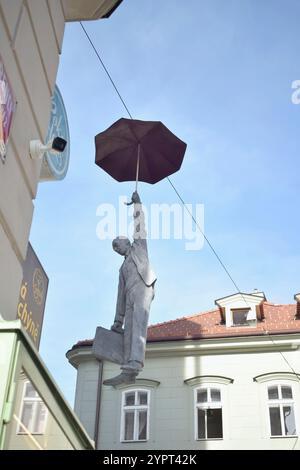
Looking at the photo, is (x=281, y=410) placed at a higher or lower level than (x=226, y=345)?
lower

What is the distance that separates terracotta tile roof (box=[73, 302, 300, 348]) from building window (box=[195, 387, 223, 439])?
1752 millimetres

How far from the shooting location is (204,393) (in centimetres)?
1897

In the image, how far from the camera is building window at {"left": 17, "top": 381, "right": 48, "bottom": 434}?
2.64 metres

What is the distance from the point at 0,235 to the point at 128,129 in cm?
284

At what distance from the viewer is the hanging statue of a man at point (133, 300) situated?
462 centimetres

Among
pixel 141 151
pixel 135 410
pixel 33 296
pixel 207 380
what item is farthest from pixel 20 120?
pixel 135 410

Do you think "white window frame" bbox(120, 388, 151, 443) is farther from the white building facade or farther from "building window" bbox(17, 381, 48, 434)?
"building window" bbox(17, 381, 48, 434)

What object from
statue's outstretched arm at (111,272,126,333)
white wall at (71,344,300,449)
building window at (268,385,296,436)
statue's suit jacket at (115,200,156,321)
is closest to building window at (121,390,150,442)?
white wall at (71,344,300,449)

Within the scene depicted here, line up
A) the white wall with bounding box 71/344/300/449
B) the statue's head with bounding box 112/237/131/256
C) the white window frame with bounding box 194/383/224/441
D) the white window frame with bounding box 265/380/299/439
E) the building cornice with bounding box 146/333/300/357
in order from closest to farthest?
the statue's head with bounding box 112/237/131/256 → the white window frame with bounding box 265/380/299/439 → the white wall with bounding box 71/344/300/449 → the white window frame with bounding box 194/383/224/441 → the building cornice with bounding box 146/333/300/357

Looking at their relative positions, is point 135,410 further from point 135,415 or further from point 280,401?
point 280,401

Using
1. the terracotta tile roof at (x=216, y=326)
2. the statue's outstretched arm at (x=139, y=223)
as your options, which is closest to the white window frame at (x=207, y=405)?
the terracotta tile roof at (x=216, y=326)

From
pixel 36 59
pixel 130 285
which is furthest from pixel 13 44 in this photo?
pixel 130 285

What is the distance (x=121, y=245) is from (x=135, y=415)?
1456 cm

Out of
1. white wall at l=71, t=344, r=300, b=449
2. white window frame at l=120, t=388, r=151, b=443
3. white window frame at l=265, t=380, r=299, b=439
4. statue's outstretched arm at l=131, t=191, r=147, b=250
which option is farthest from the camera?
white window frame at l=120, t=388, r=151, b=443
